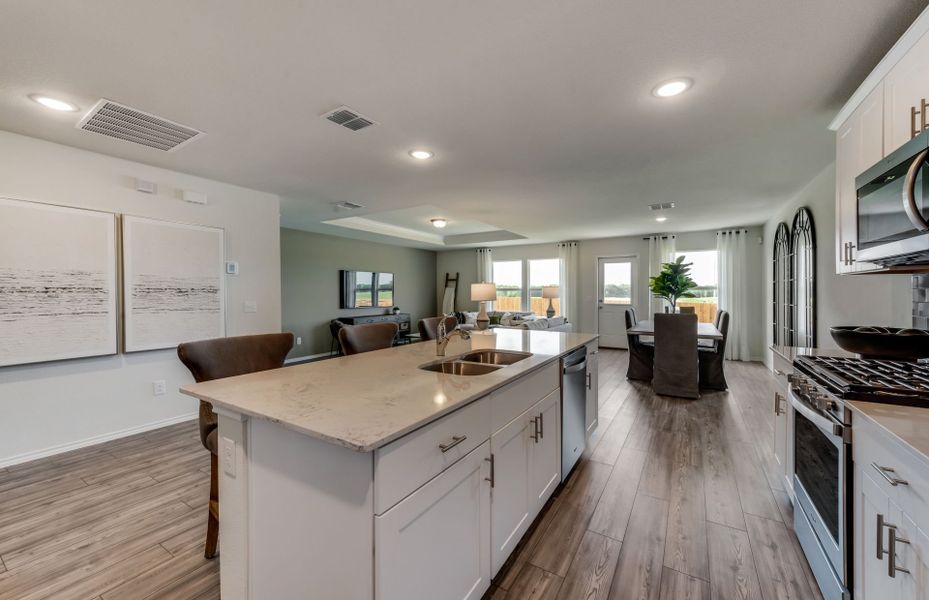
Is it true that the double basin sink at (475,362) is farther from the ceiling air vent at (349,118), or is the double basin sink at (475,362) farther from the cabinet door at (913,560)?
the ceiling air vent at (349,118)

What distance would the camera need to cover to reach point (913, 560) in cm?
93

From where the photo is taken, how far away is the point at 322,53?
1.78 m

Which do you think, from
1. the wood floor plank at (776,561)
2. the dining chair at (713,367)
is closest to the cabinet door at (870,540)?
the wood floor plank at (776,561)

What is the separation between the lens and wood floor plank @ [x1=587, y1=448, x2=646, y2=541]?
197cm

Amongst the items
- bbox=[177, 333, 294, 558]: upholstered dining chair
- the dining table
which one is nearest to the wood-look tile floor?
bbox=[177, 333, 294, 558]: upholstered dining chair

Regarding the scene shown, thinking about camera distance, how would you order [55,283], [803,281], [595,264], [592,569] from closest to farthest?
[592,569]
[55,283]
[803,281]
[595,264]

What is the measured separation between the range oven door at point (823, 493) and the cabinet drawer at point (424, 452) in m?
1.26

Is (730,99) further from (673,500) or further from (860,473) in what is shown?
(673,500)

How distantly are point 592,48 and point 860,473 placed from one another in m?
1.94

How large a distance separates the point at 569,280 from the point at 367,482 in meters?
7.73

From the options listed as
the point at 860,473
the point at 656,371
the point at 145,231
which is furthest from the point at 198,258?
the point at 656,371

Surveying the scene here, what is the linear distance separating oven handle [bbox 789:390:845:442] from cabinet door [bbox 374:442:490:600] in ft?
4.08

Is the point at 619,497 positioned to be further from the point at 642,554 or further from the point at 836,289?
the point at 836,289

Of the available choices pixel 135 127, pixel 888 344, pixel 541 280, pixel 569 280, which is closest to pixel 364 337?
pixel 135 127
